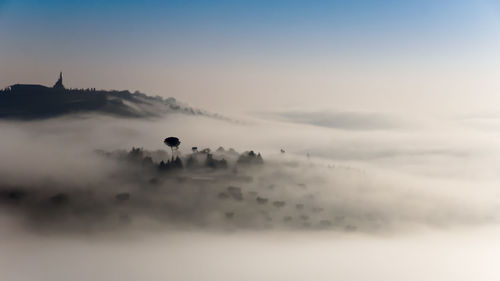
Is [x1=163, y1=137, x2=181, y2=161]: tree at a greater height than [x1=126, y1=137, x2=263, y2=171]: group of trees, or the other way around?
[x1=163, y1=137, x2=181, y2=161]: tree

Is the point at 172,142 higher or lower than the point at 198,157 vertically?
higher

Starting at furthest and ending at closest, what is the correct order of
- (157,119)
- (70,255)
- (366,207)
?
(366,207) < (157,119) < (70,255)

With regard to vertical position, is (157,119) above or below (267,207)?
above

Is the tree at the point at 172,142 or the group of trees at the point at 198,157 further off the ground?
the tree at the point at 172,142

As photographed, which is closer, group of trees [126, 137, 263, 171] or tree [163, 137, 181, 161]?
→ tree [163, 137, 181, 161]

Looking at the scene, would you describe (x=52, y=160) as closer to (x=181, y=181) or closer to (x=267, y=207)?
(x=181, y=181)

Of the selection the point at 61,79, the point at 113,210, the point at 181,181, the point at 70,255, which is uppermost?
the point at 61,79

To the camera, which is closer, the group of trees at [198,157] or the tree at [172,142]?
the tree at [172,142]

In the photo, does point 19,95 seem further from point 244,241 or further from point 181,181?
point 244,241

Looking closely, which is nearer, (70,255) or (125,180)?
(70,255)

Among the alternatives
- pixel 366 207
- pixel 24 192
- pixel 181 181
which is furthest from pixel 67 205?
pixel 366 207

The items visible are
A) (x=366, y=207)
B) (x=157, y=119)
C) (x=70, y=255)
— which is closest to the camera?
(x=70, y=255)
